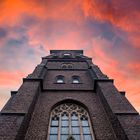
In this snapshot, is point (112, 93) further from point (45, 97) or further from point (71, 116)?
point (45, 97)

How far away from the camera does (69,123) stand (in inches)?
432

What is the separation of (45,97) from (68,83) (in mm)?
3156

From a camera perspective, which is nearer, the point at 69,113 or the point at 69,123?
the point at 69,123

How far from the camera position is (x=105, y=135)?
980 centimetres

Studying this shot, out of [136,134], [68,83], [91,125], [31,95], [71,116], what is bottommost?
[136,134]

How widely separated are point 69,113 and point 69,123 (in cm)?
111

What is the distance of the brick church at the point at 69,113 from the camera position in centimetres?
903

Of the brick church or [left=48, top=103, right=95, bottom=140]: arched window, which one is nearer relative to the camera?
the brick church

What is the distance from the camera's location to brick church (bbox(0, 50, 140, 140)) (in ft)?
29.6

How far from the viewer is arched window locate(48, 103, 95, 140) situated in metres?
10.1

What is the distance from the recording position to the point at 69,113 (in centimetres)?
1202

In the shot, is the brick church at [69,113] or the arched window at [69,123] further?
the arched window at [69,123]

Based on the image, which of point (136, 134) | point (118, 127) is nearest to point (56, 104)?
point (118, 127)

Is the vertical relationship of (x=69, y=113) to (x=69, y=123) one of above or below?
above
